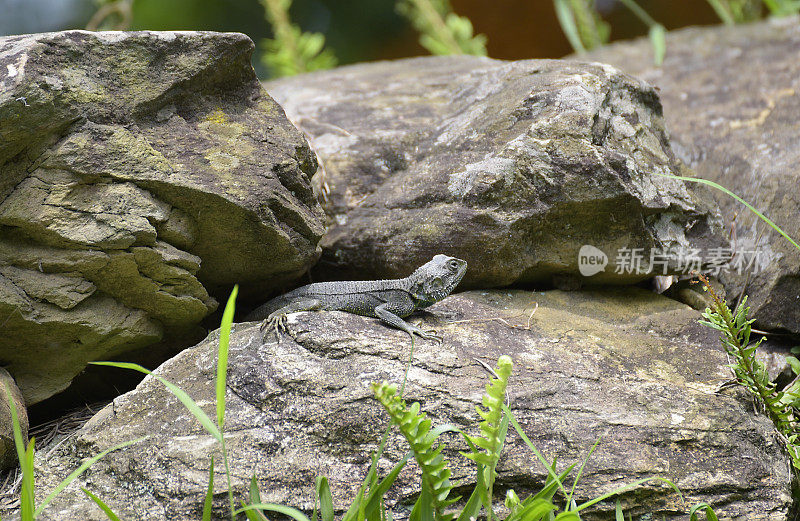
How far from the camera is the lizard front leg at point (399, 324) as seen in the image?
360 cm

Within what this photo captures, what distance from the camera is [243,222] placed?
3621 millimetres

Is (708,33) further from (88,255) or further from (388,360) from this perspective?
(88,255)

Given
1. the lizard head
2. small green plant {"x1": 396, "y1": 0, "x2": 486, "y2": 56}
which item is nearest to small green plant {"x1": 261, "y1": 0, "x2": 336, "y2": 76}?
small green plant {"x1": 396, "y1": 0, "x2": 486, "y2": 56}

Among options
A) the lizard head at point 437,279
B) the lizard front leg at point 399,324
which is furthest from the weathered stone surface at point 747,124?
the lizard front leg at point 399,324

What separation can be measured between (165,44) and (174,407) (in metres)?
1.96

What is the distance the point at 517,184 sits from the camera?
404cm

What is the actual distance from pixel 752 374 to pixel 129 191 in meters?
3.31

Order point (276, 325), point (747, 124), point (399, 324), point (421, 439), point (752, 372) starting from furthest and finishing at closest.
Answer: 1. point (747, 124)
2. point (399, 324)
3. point (276, 325)
4. point (752, 372)
5. point (421, 439)

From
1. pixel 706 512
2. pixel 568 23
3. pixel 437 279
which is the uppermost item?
pixel 568 23

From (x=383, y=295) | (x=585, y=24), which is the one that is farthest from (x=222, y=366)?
(x=585, y=24)

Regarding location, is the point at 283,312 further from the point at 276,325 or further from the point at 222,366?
the point at 222,366

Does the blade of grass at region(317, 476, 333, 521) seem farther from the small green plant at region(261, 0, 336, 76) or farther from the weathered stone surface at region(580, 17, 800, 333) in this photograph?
the small green plant at region(261, 0, 336, 76)

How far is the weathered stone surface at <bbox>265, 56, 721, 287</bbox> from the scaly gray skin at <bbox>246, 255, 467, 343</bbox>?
0.84ft

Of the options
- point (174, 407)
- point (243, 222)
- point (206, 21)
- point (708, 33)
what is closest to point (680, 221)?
point (243, 222)
